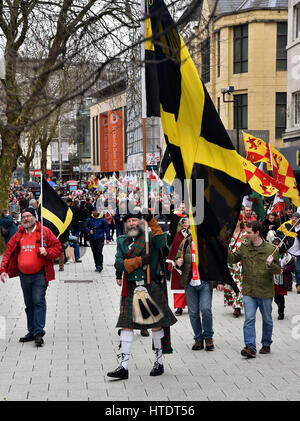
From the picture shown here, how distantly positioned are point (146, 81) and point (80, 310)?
5.42m

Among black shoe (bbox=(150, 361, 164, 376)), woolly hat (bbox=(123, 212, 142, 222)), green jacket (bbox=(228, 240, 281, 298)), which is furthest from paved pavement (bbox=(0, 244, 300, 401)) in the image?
woolly hat (bbox=(123, 212, 142, 222))

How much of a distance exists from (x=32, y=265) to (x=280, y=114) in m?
34.4

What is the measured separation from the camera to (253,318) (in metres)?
7.91

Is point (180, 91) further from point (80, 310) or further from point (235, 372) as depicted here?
point (80, 310)

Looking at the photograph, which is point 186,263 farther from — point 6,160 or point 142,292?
point 6,160

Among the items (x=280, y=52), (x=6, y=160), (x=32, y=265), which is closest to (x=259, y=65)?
(x=280, y=52)

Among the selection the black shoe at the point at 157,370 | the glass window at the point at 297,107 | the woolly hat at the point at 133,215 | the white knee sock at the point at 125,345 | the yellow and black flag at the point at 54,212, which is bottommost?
the black shoe at the point at 157,370

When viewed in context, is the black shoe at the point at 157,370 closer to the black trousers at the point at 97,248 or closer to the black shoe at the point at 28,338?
the black shoe at the point at 28,338

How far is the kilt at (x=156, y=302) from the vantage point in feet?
23.5

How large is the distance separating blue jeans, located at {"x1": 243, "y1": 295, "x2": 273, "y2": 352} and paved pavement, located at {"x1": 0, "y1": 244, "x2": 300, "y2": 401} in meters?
0.23

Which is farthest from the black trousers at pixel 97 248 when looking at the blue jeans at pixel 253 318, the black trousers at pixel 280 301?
the blue jeans at pixel 253 318

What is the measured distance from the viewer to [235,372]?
7.32 meters
